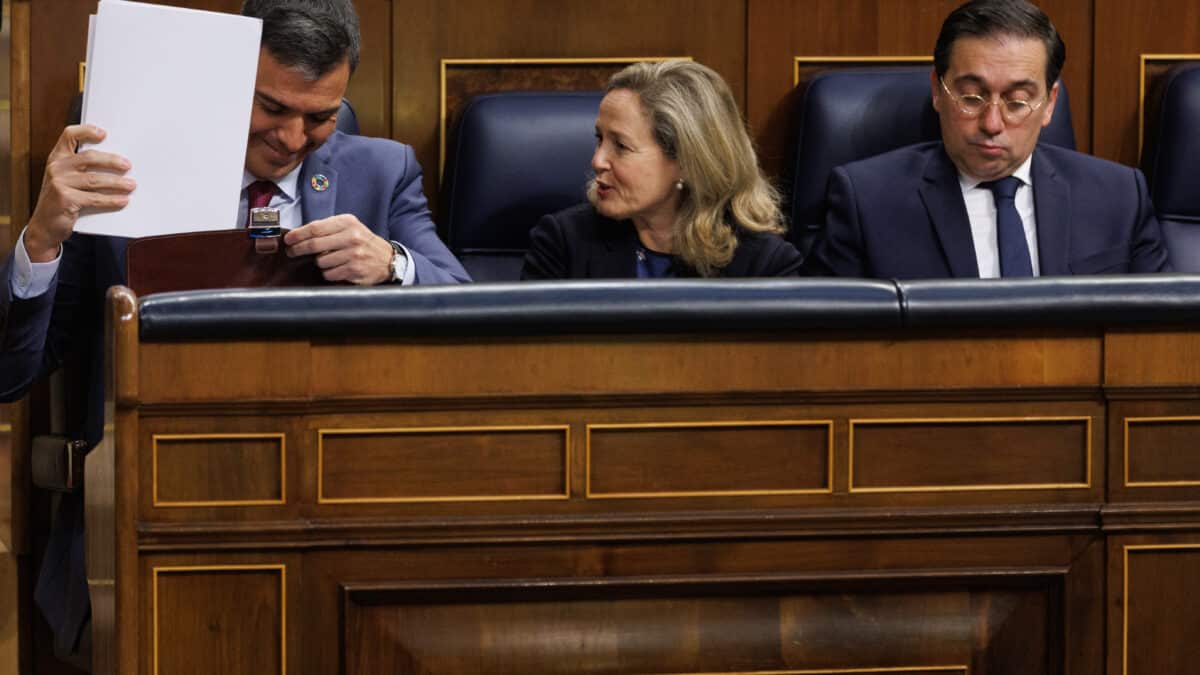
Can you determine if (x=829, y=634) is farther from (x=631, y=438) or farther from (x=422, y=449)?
(x=422, y=449)

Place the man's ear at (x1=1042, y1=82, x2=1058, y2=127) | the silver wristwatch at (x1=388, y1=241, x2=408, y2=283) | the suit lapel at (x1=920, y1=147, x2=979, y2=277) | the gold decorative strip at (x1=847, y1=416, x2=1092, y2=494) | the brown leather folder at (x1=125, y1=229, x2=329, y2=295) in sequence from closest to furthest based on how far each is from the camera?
the gold decorative strip at (x1=847, y1=416, x2=1092, y2=494), the brown leather folder at (x1=125, y1=229, x2=329, y2=295), the silver wristwatch at (x1=388, y1=241, x2=408, y2=283), the suit lapel at (x1=920, y1=147, x2=979, y2=277), the man's ear at (x1=1042, y1=82, x2=1058, y2=127)

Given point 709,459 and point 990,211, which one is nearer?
point 709,459

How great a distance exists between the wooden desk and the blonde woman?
2.55 feet

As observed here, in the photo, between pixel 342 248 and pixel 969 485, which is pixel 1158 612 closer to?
pixel 969 485

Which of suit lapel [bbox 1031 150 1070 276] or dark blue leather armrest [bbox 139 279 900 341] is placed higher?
suit lapel [bbox 1031 150 1070 276]

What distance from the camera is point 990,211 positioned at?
92.3 inches

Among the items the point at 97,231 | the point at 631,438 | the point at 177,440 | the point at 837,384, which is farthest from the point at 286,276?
the point at 837,384

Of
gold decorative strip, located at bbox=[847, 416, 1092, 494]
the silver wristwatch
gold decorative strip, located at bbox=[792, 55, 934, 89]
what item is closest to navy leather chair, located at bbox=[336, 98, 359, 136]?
the silver wristwatch

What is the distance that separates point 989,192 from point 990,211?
0.10 feet

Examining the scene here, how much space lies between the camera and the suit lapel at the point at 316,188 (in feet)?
7.00

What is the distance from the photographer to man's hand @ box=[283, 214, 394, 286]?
1737mm

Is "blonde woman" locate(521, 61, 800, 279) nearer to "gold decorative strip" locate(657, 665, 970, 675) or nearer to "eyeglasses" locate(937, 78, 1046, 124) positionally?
"eyeglasses" locate(937, 78, 1046, 124)

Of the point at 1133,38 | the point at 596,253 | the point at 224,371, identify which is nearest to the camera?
the point at 224,371

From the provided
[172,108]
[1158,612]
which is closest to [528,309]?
[172,108]
